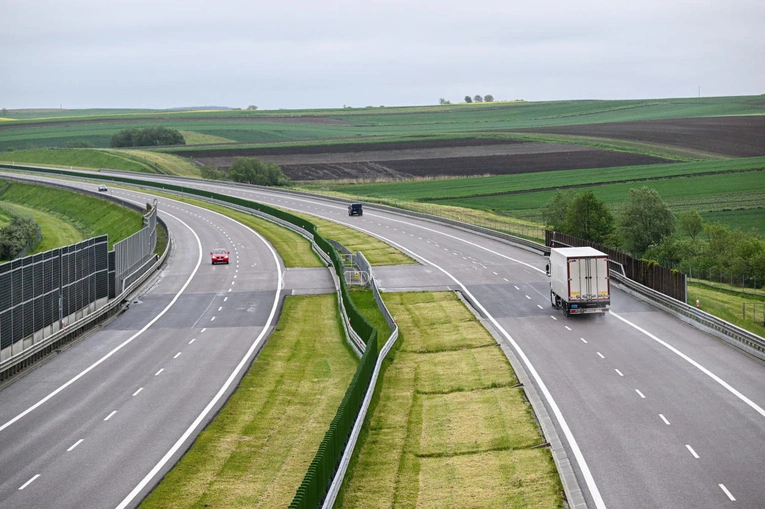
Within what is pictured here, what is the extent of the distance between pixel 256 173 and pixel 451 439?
11968cm

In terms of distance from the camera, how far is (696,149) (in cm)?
14825

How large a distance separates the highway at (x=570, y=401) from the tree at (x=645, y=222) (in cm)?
2842

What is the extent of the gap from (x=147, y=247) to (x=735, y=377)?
44.8 meters

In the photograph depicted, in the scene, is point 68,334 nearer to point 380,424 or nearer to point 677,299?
point 380,424

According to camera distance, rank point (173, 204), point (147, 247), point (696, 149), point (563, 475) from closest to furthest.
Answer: point (563, 475) → point (147, 247) → point (173, 204) → point (696, 149)

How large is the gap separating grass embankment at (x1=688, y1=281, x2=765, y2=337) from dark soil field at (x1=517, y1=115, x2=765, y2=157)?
8251cm

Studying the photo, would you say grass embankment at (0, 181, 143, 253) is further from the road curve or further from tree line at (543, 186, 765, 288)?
tree line at (543, 186, 765, 288)

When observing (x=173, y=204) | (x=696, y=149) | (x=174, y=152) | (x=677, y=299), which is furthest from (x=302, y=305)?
(x=174, y=152)

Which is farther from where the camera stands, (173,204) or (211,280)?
(173,204)

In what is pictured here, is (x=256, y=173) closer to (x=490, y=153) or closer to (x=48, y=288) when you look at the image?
(x=490, y=153)

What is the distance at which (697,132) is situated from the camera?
163 m

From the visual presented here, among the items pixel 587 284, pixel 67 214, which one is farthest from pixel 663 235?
pixel 67 214

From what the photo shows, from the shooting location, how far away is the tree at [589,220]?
3211 inches

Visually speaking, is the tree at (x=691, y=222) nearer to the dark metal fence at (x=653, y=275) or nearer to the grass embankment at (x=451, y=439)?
the dark metal fence at (x=653, y=275)
